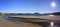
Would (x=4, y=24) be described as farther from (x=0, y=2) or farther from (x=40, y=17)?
(x=40, y=17)

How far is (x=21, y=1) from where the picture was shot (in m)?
0.99

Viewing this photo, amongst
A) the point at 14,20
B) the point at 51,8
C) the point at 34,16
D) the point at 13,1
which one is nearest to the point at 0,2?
the point at 13,1

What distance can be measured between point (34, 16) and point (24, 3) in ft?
0.56

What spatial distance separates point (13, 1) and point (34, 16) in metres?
0.27

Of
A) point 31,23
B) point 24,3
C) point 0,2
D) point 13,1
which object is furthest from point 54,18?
point 0,2

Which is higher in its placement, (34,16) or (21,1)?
(21,1)

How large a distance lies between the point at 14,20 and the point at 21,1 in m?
0.21

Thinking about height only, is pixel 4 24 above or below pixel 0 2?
below

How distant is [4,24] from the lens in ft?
3.35

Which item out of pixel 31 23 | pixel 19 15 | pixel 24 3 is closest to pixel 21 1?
pixel 24 3

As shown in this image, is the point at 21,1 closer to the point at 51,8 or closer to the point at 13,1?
the point at 13,1

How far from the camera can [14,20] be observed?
3.32 ft

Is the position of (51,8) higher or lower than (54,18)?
higher

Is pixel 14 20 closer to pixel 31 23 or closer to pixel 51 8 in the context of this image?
pixel 31 23
